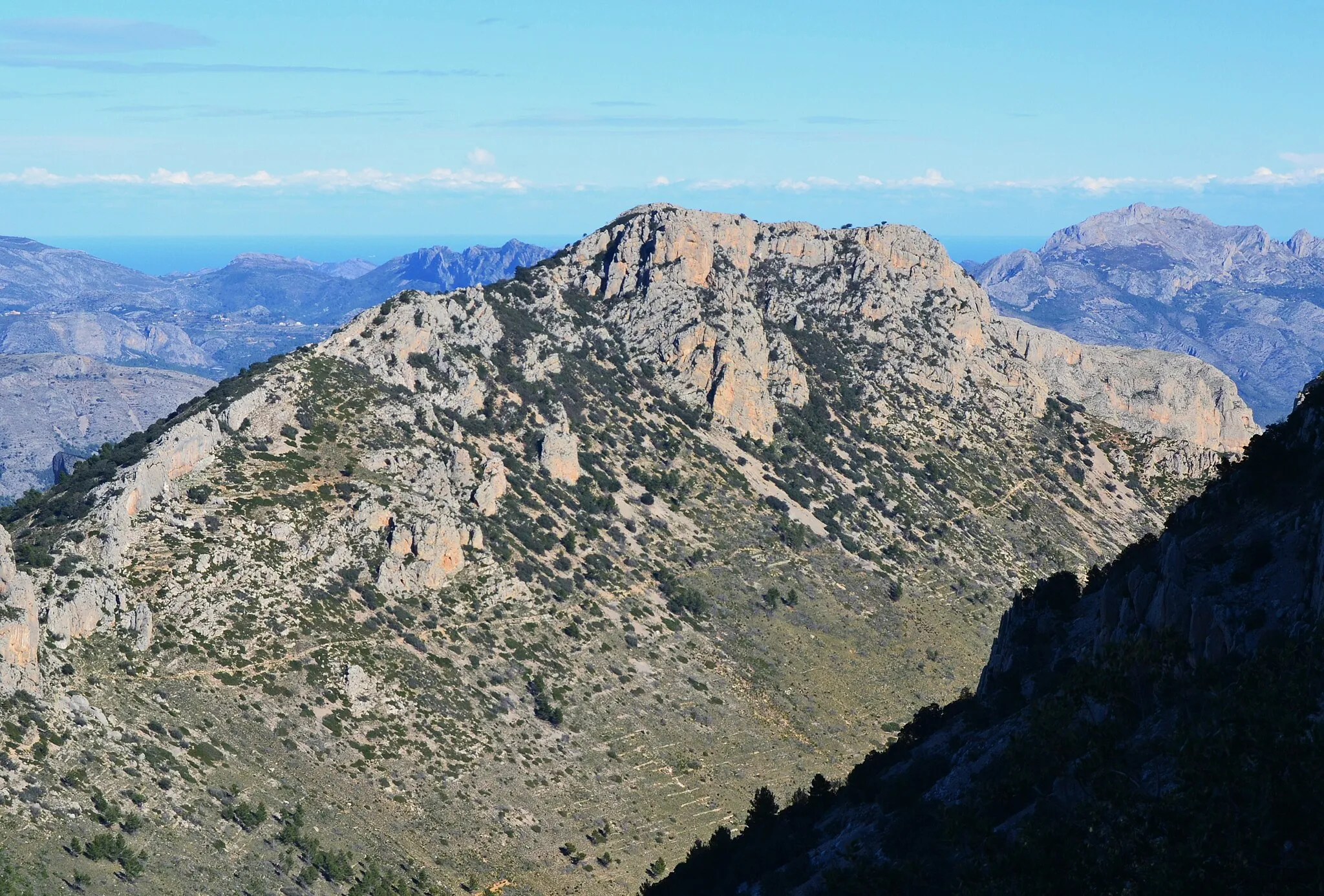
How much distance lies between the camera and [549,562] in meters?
98.3

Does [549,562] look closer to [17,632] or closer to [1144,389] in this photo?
[17,632]

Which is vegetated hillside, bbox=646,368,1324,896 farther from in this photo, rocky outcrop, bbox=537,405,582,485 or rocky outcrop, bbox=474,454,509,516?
rocky outcrop, bbox=537,405,582,485

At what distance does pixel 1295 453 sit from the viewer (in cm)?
4912

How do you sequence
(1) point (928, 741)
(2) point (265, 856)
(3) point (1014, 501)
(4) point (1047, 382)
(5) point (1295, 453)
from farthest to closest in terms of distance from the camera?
1. (4) point (1047, 382)
2. (3) point (1014, 501)
3. (2) point (265, 856)
4. (1) point (928, 741)
5. (5) point (1295, 453)

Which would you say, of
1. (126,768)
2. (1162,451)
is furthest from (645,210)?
(126,768)

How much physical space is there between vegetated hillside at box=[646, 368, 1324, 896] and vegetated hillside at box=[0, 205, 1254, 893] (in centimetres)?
1961

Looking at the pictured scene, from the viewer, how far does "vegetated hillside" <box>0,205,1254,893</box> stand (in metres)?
63.8

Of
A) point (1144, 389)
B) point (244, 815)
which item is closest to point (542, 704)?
point (244, 815)

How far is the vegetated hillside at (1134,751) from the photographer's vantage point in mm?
29609

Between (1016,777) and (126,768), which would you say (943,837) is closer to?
(1016,777)

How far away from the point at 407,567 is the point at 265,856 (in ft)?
99.5

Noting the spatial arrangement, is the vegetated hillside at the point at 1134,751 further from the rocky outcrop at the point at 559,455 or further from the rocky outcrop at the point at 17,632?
the rocky outcrop at the point at 559,455

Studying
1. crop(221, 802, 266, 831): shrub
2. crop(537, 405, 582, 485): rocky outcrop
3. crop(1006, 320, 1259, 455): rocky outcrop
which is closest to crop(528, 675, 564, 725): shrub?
crop(221, 802, 266, 831): shrub

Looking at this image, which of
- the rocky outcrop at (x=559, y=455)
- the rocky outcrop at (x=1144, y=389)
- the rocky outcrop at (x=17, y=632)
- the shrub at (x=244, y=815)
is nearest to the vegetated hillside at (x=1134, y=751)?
the shrub at (x=244, y=815)
